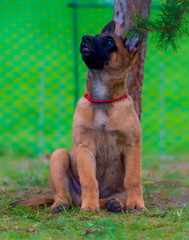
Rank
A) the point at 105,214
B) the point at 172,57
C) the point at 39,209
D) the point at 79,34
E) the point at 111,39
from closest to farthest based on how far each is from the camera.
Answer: the point at 105,214
the point at 39,209
the point at 111,39
the point at 79,34
the point at 172,57

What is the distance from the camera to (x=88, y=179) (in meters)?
3.73

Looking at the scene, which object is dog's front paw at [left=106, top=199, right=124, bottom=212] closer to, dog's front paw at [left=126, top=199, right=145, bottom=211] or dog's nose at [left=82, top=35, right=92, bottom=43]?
dog's front paw at [left=126, top=199, right=145, bottom=211]

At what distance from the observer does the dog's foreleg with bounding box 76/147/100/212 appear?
365 cm

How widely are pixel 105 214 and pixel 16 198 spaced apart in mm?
1327

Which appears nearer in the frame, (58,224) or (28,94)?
(58,224)

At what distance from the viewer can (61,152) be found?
439cm

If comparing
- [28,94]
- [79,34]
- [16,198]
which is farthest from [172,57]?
[16,198]

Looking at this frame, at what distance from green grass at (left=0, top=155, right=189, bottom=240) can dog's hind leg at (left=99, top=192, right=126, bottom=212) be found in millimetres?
102

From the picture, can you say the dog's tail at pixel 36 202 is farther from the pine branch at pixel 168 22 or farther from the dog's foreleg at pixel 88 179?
the pine branch at pixel 168 22

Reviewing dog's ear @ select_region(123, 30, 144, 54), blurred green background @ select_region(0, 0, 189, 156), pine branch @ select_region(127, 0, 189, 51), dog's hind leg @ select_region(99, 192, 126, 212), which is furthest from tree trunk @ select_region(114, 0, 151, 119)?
blurred green background @ select_region(0, 0, 189, 156)

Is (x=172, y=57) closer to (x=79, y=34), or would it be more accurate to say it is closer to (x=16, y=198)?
(x=79, y=34)

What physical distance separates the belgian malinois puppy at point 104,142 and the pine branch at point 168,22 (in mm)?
484

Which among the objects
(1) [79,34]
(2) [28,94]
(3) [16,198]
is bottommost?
(3) [16,198]

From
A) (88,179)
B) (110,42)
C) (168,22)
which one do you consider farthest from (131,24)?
(88,179)
